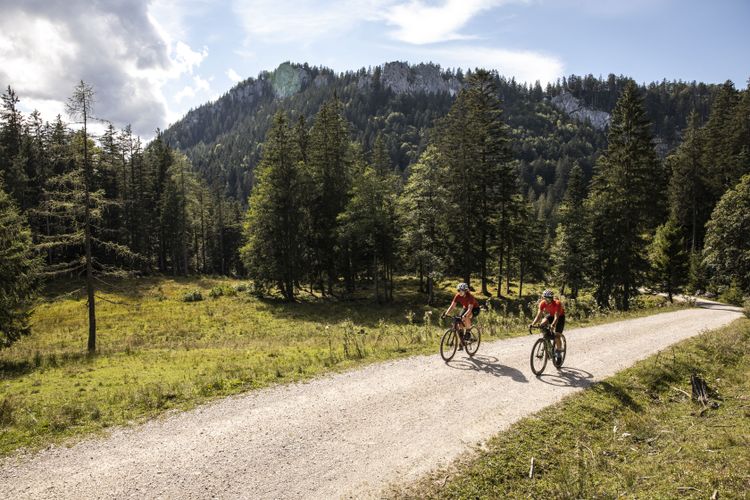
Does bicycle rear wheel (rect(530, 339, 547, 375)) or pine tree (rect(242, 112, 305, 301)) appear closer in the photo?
bicycle rear wheel (rect(530, 339, 547, 375))

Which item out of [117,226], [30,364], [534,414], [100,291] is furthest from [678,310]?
[117,226]

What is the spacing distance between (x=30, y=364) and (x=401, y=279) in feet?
130

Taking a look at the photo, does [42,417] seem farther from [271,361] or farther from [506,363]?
[506,363]

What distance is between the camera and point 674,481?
7164 millimetres

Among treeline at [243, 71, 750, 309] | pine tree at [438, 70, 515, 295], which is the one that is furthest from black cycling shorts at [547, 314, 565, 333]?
pine tree at [438, 70, 515, 295]

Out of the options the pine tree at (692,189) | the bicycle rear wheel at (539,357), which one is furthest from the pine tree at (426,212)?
the pine tree at (692,189)

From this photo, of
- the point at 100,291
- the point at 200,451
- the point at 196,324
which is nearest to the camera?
the point at 200,451

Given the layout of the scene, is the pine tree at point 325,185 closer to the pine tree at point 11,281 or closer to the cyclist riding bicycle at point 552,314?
the pine tree at point 11,281

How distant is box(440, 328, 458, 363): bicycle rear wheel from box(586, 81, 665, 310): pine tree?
24.0m

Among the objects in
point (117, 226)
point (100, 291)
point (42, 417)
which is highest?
point (117, 226)

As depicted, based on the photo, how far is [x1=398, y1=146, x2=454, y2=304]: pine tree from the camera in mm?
34812

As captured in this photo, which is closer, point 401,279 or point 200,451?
point 200,451

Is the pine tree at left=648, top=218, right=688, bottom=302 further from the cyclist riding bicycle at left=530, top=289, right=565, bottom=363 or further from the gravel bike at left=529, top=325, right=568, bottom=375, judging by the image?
the gravel bike at left=529, top=325, right=568, bottom=375

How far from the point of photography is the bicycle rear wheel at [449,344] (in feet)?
44.8
